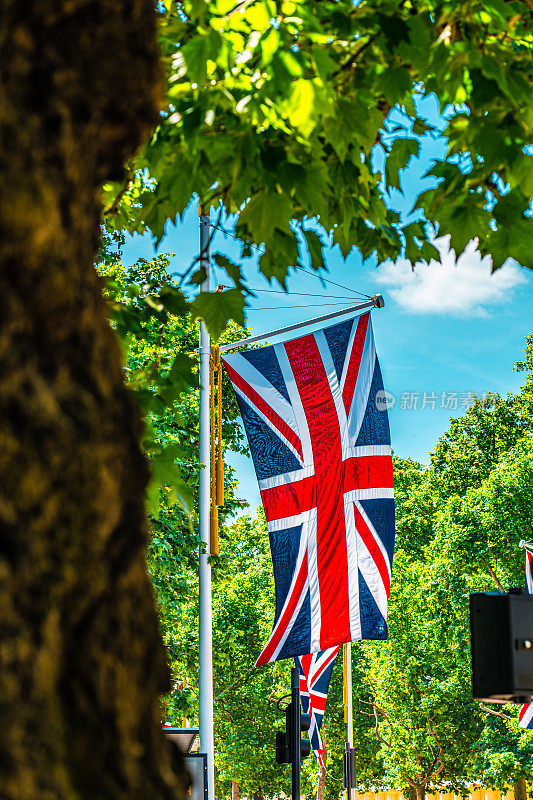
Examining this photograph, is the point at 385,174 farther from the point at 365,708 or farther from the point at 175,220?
the point at 365,708

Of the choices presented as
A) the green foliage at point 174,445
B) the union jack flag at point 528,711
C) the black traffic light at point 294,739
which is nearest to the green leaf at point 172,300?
the green foliage at point 174,445

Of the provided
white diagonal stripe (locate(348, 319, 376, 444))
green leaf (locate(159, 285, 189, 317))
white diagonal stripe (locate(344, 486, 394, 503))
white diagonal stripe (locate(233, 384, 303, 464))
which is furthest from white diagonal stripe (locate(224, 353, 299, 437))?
green leaf (locate(159, 285, 189, 317))

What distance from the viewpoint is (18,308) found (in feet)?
4.99

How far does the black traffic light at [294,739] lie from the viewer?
15.0 meters

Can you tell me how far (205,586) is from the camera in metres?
16.1

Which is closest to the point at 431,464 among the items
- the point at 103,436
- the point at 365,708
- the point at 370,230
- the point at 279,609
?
the point at 365,708

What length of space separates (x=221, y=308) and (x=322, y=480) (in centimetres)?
847

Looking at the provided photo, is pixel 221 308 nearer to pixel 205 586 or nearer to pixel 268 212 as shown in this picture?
pixel 268 212

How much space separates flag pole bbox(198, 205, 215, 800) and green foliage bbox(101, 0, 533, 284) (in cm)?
1070

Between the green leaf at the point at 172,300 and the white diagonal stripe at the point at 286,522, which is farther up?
the green leaf at the point at 172,300

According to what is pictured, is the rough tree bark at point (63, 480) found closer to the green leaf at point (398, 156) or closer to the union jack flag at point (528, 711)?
the green leaf at point (398, 156)

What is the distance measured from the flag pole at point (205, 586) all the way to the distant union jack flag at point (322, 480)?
2.23 m

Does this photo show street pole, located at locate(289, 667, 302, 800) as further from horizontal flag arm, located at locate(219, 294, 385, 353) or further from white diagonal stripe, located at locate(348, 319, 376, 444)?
horizontal flag arm, located at locate(219, 294, 385, 353)

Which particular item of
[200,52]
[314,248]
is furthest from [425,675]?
[200,52]
